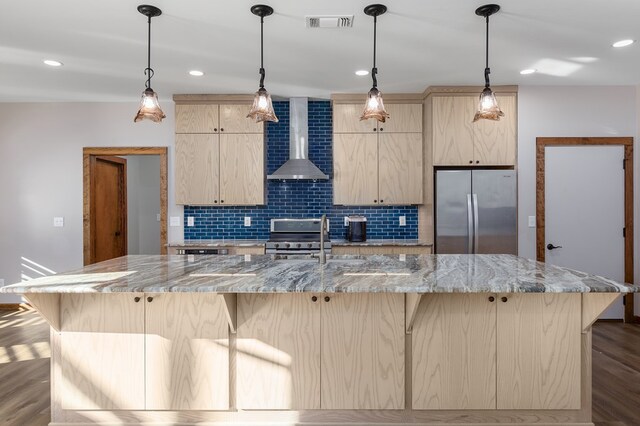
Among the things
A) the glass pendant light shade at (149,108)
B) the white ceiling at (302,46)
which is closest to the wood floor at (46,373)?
the glass pendant light shade at (149,108)

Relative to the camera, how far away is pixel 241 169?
190 inches

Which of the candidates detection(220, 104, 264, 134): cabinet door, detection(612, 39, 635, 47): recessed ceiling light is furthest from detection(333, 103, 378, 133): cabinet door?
detection(612, 39, 635, 47): recessed ceiling light

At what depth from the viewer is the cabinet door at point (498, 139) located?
454 cm

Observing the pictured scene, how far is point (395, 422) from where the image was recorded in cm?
232

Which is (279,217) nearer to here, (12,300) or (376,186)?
(376,186)

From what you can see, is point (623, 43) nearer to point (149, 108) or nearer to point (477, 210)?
point (477, 210)

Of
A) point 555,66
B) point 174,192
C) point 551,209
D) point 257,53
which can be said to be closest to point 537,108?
point 555,66

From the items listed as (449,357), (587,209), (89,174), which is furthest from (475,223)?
(89,174)

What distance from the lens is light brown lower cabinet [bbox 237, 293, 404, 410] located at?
7.60ft

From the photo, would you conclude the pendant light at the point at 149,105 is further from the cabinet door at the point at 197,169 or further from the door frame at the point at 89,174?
the door frame at the point at 89,174

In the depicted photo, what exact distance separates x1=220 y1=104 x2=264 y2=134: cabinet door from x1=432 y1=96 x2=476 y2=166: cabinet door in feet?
6.31

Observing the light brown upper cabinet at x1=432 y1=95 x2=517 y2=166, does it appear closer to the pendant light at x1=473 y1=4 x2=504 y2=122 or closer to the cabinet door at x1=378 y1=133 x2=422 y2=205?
the cabinet door at x1=378 y1=133 x2=422 y2=205

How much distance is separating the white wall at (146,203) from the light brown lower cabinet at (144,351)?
16.5 ft

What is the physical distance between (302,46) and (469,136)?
2.11 meters
